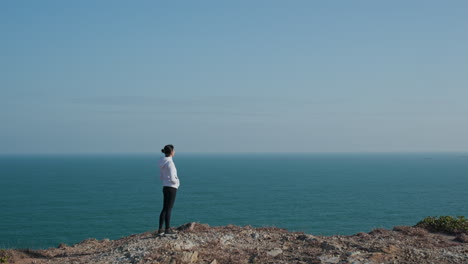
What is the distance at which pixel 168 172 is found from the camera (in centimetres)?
1294

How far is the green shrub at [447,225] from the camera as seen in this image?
672 inches

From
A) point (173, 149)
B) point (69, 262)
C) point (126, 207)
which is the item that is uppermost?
point (173, 149)

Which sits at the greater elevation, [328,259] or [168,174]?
[168,174]

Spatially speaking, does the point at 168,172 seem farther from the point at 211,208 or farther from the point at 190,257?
the point at 211,208

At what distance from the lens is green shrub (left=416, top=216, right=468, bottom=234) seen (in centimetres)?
1708

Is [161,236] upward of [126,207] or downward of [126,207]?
upward

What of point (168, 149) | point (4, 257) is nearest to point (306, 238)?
point (168, 149)

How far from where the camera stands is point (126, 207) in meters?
76.8

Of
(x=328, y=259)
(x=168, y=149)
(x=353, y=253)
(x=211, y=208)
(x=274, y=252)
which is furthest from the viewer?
(x=211, y=208)

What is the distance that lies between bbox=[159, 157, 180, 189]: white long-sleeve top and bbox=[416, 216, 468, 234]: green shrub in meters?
11.4

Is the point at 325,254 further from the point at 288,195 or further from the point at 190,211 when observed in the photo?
the point at 288,195

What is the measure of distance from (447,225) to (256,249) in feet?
30.7

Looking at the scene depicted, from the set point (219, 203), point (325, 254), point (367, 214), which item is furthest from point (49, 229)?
point (325, 254)

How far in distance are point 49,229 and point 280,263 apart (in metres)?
53.9
